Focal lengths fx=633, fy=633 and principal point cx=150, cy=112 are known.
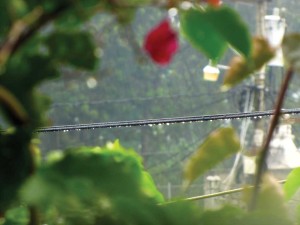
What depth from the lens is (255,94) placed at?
4.29 metres

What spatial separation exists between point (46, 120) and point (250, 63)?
46 millimetres

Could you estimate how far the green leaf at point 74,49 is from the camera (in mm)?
123

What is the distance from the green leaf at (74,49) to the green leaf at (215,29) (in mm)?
20

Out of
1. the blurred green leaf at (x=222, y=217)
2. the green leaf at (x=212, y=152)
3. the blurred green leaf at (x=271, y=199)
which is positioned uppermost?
the green leaf at (x=212, y=152)

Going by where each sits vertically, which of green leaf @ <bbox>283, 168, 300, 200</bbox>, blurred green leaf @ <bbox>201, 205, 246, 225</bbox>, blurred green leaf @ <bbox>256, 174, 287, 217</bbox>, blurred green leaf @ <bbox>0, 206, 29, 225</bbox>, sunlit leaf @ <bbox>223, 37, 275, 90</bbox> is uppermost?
sunlit leaf @ <bbox>223, 37, 275, 90</bbox>

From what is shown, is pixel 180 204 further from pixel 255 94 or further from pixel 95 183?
pixel 255 94

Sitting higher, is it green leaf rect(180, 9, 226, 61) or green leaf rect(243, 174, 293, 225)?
green leaf rect(180, 9, 226, 61)

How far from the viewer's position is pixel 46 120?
4.8 inches

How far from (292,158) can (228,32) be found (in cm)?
29

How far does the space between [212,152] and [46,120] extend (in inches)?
1.7

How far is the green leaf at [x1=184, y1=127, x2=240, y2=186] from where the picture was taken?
15 centimetres

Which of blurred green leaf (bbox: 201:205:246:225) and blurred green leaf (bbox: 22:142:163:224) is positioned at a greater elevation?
blurred green leaf (bbox: 22:142:163:224)

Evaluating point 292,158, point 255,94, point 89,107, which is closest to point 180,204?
point 292,158

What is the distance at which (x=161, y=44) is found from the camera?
0.14m
